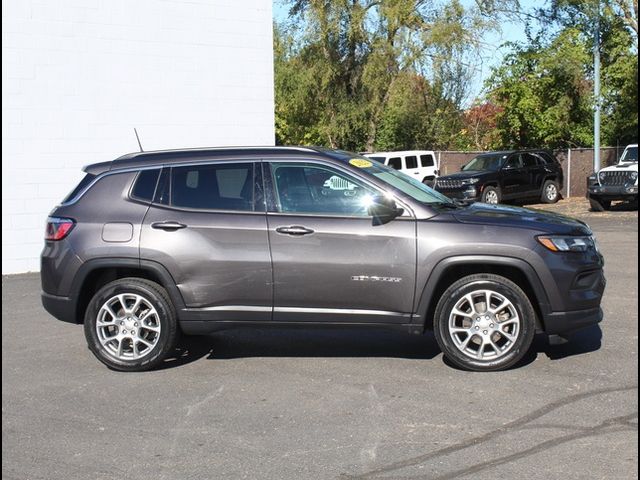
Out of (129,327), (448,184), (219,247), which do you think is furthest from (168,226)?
(448,184)

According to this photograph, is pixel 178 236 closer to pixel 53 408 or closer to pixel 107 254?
pixel 107 254

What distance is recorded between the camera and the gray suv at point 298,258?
22.6ft

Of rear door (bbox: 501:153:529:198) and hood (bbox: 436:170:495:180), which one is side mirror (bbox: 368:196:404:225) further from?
rear door (bbox: 501:153:529:198)

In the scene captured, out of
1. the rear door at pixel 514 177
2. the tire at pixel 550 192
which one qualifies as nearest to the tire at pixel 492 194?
the rear door at pixel 514 177

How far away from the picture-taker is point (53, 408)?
6.49 metres

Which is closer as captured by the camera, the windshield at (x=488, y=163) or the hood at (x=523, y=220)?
the hood at (x=523, y=220)

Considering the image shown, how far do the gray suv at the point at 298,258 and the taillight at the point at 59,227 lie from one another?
0.01 metres

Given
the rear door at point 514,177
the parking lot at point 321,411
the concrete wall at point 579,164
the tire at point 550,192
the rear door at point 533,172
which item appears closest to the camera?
the parking lot at point 321,411

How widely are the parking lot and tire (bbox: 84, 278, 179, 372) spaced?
150 mm

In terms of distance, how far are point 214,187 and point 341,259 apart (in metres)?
1.28

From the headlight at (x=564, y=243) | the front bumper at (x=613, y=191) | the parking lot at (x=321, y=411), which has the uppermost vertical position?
the headlight at (x=564, y=243)

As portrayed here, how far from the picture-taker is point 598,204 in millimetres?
24969

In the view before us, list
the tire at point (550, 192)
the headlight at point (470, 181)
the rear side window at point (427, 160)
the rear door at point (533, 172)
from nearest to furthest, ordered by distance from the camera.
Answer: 1. the headlight at point (470, 181)
2. the rear door at point (533, 172)
3. the tire at point (550, 192)
4. the rear side window at point (427, 160)

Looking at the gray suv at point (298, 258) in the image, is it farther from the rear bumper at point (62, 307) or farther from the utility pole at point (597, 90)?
the utility pole at point (597, 90)
